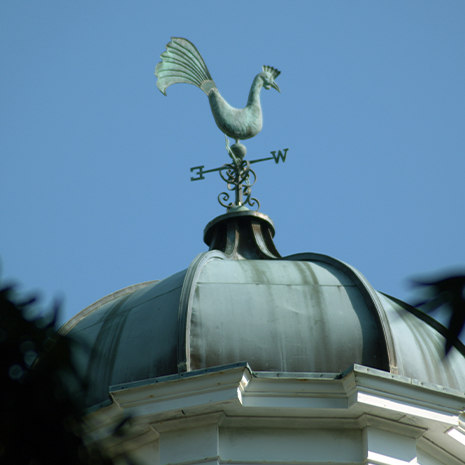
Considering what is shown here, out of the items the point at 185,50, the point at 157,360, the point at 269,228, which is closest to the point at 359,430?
the point at 157,360

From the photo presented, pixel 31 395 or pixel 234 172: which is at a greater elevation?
pixel 234 172

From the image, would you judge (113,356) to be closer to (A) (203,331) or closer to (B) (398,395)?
(A) (203,331)

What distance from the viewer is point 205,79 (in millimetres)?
19031

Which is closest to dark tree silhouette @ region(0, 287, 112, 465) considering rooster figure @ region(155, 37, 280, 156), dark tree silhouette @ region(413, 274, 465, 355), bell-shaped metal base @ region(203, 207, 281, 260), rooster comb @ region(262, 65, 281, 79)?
dark tree silhouette @ region(413, 274, 465, 355)

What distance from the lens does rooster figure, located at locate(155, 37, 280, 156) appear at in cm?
1848

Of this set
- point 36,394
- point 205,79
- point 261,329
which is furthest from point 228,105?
point 36,394

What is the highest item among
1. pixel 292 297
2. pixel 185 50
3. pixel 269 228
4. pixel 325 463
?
pixel 185 50

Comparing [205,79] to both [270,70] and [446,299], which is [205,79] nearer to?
[270,70]

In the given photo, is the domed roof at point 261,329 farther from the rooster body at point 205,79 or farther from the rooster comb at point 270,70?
the rooster comb at point 270,70

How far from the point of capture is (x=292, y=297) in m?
14.7

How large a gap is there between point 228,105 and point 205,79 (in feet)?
2.11

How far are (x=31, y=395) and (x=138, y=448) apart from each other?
27.3 ft

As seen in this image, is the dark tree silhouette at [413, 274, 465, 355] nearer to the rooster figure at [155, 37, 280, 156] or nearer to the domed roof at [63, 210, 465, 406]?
the domed roof at [63, 210, 465, 406]

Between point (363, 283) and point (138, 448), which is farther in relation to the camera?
point (363, 283)
